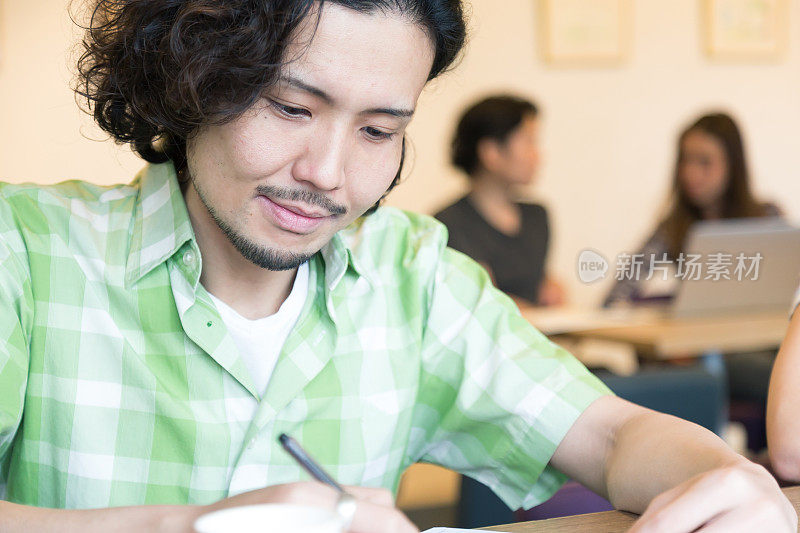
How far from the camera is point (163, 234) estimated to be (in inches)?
40.8

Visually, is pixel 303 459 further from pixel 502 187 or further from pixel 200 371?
pixel 502 187

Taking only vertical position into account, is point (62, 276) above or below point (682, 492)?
above

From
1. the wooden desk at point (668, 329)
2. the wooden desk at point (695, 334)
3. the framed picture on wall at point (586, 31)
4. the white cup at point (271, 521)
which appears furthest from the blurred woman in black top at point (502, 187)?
the white cup at point (271, 521)

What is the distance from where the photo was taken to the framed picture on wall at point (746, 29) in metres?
4.34

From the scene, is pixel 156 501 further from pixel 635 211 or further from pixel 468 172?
pixel 635 211

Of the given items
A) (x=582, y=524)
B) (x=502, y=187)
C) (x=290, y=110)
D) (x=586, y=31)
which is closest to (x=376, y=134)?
(x=290, y=110)

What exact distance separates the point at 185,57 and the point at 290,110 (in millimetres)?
159

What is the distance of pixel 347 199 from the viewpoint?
985mm

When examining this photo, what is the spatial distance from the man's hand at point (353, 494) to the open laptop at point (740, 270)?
83.7 inches

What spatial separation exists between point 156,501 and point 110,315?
0.72 feet

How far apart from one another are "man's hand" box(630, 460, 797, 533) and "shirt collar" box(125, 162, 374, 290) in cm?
49

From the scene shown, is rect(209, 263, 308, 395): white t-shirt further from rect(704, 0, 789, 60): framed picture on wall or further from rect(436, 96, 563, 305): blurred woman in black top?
rect(704, 0, 789, 60): framed picture on wall

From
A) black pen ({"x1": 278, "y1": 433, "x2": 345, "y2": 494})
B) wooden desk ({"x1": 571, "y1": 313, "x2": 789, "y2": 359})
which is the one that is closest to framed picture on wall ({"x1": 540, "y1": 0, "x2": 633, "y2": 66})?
wooden desk ({"x1": 571, "y1": 313, "x2": 789, "y2": 359})

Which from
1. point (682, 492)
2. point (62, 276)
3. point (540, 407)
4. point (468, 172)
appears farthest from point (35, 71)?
point (682, 492)
